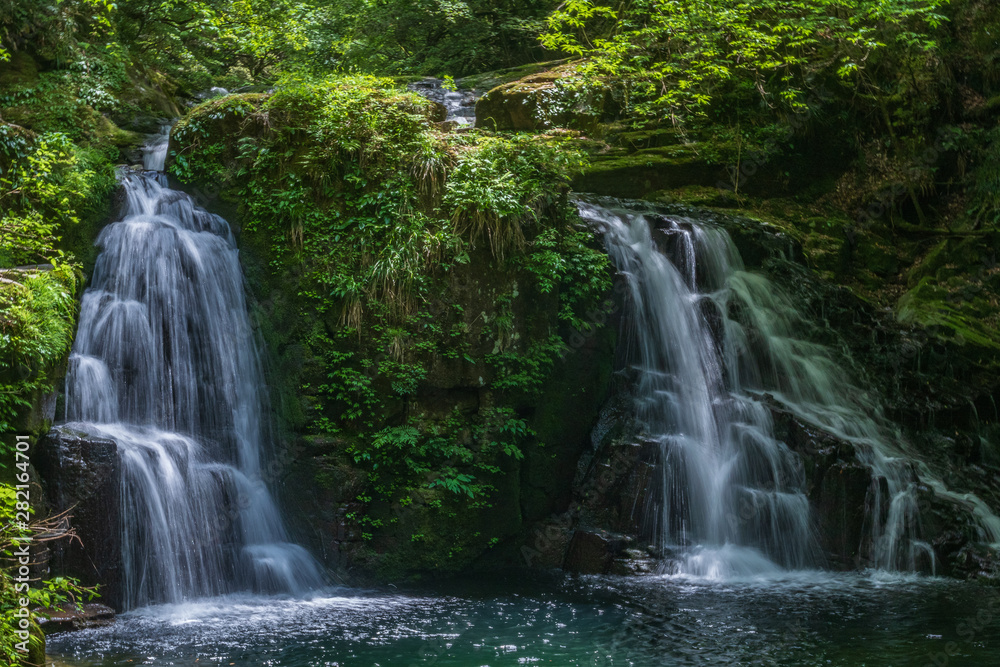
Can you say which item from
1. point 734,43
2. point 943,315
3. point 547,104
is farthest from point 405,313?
point 943,315

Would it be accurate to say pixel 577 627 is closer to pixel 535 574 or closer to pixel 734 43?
pixel 535 574

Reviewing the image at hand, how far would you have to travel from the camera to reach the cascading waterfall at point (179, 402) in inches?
266

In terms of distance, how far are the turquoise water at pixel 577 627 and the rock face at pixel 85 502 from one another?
484 millimetres

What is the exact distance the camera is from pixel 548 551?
27.9ft

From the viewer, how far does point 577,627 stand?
6.23 metres

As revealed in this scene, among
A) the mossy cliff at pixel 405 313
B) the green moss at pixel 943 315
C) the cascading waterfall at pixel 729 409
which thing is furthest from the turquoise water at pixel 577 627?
the green moss at pixel 943 315

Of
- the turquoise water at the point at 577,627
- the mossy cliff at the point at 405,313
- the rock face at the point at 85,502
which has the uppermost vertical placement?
the mossy cliff at the point at 405,313

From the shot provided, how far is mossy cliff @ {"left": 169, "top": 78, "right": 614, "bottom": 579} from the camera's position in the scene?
311 inches

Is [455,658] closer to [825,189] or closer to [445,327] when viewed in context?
[445,327]

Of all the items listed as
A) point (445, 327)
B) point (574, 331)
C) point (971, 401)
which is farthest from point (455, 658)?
point (971, 401)

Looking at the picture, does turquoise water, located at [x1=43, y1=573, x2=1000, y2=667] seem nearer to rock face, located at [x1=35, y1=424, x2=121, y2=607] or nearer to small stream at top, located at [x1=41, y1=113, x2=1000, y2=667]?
small stream at top, located at [x1=41, y1=113, x2=1000, y2=667]

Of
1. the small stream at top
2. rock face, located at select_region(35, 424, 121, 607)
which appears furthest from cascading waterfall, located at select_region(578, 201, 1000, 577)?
rock face, located at select_region(35, 424, 121, 607)

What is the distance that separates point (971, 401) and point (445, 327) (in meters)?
7.59

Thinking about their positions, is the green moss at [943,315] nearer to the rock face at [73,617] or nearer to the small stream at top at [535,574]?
the small stream at top at [535,574]
